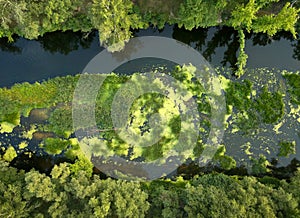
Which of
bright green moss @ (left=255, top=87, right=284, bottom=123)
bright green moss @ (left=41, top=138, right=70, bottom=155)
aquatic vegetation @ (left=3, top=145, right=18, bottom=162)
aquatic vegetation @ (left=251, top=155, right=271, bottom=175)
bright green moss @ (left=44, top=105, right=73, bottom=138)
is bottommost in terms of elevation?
aquatic vegetation @ (left=3, top=145, right=18, bottom=162)

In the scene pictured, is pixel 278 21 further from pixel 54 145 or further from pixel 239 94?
pixel 54 145

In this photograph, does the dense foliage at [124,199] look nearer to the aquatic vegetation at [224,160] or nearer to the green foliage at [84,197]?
the green foliage at [84,197]

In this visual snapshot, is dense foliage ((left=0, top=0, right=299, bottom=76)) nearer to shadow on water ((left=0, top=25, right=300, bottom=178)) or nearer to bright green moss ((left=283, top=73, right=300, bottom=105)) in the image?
shadow on water ((left=0, top=25, right=300, bottom=178))

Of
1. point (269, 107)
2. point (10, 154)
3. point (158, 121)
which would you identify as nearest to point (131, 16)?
point (158, 121)

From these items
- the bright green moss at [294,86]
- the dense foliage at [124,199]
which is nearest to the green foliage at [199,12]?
the bright green moss at [294,86]

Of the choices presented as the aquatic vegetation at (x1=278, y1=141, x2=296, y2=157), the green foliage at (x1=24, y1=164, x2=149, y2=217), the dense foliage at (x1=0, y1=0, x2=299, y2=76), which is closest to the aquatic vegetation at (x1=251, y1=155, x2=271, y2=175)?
the aquatic vegetation at (x1=278, y1=141, x2=296, y2=157)

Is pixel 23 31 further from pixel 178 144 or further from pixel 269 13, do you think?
pixel 269 13

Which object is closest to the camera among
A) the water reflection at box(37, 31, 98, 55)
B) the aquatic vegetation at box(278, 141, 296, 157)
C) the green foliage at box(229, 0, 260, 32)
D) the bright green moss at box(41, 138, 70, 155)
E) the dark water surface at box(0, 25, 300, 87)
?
the green foliage at box(229, 0, 260, 32)

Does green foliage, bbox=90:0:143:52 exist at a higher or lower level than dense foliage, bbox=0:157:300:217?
higher
